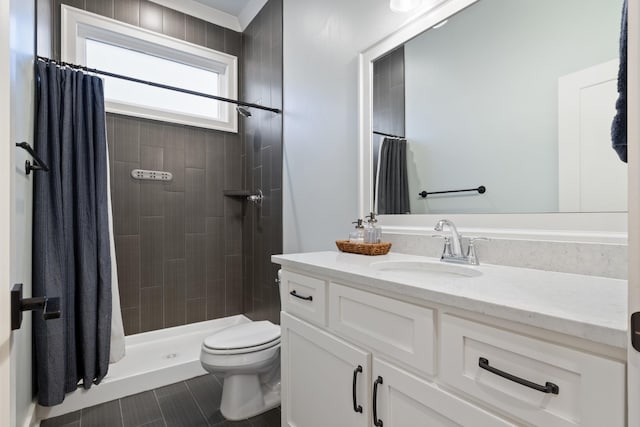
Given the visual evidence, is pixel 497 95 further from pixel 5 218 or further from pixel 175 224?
pixel 175 224

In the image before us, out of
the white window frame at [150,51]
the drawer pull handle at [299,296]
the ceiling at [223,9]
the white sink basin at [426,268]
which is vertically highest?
the ceiling at [223,9]

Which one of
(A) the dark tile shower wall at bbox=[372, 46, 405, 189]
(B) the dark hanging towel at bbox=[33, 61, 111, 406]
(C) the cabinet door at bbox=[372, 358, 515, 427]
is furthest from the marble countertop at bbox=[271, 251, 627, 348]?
(B) the dark hanging towel at bbox=[33, 61, 111, 406]

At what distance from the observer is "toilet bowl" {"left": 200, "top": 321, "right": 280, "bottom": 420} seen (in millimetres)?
1664

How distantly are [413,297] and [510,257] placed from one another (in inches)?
18.9

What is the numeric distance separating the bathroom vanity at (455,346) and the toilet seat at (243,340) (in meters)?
0.52

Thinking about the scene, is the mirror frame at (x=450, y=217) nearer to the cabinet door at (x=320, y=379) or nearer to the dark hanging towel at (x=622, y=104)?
the dark hanging towel at (x=622, y=104)

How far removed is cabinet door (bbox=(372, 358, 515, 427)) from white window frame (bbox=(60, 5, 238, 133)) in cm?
260

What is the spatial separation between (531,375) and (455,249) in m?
0.62

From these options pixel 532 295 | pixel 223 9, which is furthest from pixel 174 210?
pixel 532 295

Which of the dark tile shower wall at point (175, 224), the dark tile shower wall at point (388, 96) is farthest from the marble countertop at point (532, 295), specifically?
the dark tile shower wall at point (175, 224)

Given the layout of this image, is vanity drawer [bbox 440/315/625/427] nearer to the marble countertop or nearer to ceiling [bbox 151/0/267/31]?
the marble countertop

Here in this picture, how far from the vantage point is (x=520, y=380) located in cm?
59

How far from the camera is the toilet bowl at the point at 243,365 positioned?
1.66 m

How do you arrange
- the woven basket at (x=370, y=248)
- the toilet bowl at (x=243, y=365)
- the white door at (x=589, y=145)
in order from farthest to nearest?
the toilet bowl at (x=243, y=365) → the woven basket at (x=370, y=248) → the white door at (x=589, y=145)
